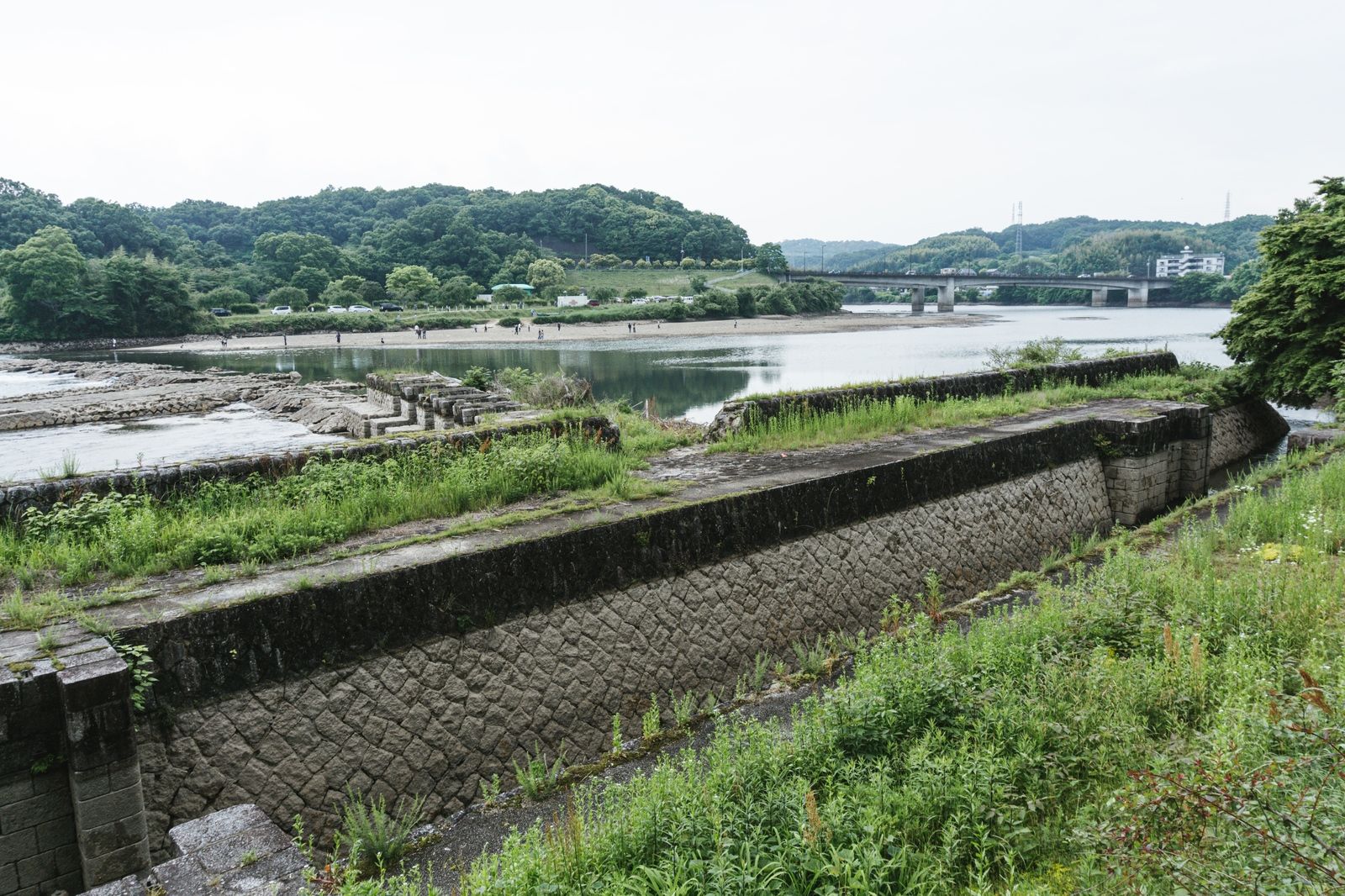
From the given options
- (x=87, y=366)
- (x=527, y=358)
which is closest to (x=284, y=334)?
(x=87, y=366)

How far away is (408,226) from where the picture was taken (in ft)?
370

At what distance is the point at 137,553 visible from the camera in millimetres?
6363

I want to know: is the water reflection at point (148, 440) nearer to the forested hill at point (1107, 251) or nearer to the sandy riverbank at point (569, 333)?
the sandy riverbank at point (569, 333)

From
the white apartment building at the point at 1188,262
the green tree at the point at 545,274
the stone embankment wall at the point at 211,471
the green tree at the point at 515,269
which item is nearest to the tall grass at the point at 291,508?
the stone embankment wall at the point at 211,471

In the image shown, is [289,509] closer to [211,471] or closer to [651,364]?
[211,471]

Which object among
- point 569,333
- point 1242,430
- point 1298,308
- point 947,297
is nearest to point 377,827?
point 1298,308

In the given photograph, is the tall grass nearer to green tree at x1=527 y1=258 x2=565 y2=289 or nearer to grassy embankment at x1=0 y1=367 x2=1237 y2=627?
grassy embankment at x1=0 y1=367 x2=1237 y2=627

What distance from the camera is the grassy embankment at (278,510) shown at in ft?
20.4

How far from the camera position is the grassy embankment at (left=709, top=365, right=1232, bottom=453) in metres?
11.2

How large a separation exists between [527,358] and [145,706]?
152ft

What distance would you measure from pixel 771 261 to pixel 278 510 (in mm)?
110134

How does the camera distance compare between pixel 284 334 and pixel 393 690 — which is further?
pixel 284 334

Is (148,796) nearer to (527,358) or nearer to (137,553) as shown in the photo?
(137,553)

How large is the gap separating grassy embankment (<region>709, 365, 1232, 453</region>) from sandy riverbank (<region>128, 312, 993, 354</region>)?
165ft
